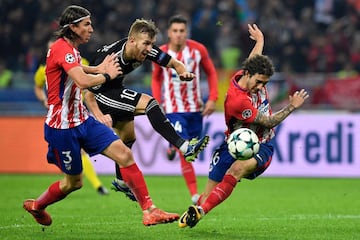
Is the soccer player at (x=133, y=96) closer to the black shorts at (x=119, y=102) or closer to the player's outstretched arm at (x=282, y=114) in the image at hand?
the black shorts at (x=119, y=102)

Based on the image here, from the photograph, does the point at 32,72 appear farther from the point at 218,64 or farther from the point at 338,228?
the point at 338,228

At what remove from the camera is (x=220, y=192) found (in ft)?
28.0

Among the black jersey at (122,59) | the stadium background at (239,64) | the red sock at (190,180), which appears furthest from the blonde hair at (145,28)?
the stadium background at (239,64)

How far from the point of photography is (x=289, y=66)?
62.0ft

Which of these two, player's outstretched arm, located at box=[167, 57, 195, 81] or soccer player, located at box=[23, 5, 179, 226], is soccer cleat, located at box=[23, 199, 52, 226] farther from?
player's outstretched arm, located at box=[167, 57, 195, 81]

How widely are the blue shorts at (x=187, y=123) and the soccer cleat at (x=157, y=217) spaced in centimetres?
373

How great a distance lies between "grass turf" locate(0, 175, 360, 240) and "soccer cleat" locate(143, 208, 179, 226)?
0.23m

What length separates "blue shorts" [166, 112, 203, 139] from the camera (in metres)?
11.7

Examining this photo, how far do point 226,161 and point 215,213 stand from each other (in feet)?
5.16

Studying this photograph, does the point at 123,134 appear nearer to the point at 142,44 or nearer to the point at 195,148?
the point at 142,44

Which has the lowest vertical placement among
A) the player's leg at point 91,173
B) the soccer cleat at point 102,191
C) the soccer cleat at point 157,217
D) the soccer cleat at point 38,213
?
the soccer cleat at point 102,191

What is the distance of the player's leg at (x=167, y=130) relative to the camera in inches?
326

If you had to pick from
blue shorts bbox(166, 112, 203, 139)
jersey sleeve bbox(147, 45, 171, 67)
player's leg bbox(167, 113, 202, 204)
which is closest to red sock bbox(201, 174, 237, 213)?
jersey sleeve bbox(147, 45, 171, 67)

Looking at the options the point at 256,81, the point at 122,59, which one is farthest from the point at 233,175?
the point at 122,59
